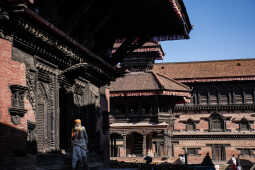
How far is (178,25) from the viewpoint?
15.7 metres

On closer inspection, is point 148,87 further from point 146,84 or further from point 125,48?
point 125,48

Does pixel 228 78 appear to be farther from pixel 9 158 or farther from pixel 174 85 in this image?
pixel 9 158

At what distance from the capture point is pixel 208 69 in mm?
41500

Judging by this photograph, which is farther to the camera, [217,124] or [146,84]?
[217,124]

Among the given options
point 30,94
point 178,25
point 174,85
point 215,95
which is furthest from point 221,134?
point 30,94

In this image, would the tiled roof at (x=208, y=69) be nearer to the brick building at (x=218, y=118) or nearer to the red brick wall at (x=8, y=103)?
the brick building at (x=218, y=118)

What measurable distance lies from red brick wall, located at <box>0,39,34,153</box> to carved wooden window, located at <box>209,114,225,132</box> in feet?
103

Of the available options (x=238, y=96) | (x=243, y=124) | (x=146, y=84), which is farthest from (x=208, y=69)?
(x=146, y=84)

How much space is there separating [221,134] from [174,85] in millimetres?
10979

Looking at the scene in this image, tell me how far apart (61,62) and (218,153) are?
29379mm

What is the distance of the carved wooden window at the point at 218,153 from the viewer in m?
37.8

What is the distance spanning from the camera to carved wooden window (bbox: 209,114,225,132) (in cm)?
3844

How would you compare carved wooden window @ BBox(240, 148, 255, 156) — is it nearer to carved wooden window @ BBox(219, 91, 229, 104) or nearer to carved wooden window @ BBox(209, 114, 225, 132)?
carved wooden window @ BBox(209, 114, 225, 132)

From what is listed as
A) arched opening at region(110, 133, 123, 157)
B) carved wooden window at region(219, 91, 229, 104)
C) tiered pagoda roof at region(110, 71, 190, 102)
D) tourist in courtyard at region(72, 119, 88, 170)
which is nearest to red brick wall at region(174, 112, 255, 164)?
carved wooden window at region(219, 91, 229, 104)
